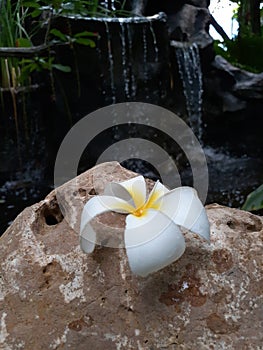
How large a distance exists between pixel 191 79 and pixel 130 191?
4485 millimetres

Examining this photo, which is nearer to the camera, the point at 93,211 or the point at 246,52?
the point at 93,211

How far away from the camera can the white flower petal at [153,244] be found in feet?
3.03

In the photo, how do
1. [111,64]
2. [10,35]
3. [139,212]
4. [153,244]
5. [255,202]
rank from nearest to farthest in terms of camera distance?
1. [153,244]
2. [139,212]
3. [255,202]
4. [10,35]
5. [111,64]

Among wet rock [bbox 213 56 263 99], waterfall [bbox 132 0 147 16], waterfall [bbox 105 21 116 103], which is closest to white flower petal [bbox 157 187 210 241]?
waterfall [bbox 105 21 116 103]

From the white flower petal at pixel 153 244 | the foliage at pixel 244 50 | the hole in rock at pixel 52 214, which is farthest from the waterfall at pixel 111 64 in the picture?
the white flower petal at pixel 153 244

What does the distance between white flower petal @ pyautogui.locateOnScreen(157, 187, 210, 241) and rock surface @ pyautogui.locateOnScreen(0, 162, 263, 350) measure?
0.28 feet

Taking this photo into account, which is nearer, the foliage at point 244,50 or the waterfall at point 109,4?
the waterfall at point 109,4

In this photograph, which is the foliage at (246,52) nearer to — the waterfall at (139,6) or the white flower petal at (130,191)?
the waterfall at (139,6)

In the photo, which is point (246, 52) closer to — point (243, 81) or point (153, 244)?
point (243, 81)

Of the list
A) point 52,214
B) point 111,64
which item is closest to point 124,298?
point 52,214

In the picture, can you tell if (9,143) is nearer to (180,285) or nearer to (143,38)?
(143,38)

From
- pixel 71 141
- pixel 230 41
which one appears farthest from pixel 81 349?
pixel 230 41

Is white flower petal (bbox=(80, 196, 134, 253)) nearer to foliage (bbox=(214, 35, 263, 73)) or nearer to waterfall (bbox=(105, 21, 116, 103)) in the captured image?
waterfall (bbox=(105, 21, 116, 103))

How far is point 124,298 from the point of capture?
3.33ft
